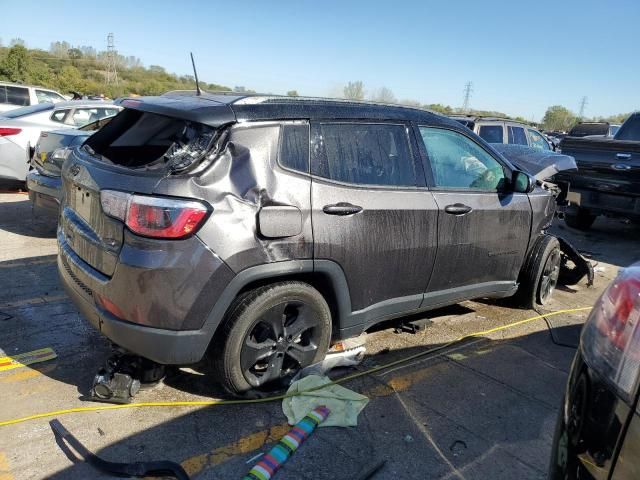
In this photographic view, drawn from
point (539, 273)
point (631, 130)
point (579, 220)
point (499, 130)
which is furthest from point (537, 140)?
point (539, 273)

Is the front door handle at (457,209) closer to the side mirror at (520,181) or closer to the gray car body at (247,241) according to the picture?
the gray car body at (247,241)

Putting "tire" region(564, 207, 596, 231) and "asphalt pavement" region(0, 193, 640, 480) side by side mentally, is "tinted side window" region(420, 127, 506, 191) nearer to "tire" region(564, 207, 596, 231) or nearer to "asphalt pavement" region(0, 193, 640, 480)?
"asphalt pavement" region(0, 193, 640, 480)

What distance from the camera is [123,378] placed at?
308 cm

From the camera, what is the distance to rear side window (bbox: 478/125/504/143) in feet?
33.5

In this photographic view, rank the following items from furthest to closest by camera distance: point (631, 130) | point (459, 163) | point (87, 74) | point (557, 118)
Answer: point (557, 118) < point (87, 74) < point (631, 130) < point (459, 163)

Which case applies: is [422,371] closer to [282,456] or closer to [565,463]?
[282,456]

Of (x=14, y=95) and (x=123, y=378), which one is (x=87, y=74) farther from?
(x=123, y=378)

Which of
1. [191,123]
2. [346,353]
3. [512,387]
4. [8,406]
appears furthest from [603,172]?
[8,406]

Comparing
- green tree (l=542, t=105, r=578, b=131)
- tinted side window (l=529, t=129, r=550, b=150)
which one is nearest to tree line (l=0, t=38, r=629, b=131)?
green tree (l=542, t=105, r=578, b=131)

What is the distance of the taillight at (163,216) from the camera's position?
2.69 meters

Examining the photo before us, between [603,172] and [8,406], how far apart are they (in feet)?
26.4

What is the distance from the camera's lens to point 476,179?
4203 millimetres

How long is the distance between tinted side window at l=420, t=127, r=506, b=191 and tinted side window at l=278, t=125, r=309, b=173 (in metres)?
1.08

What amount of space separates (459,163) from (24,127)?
720 cm
